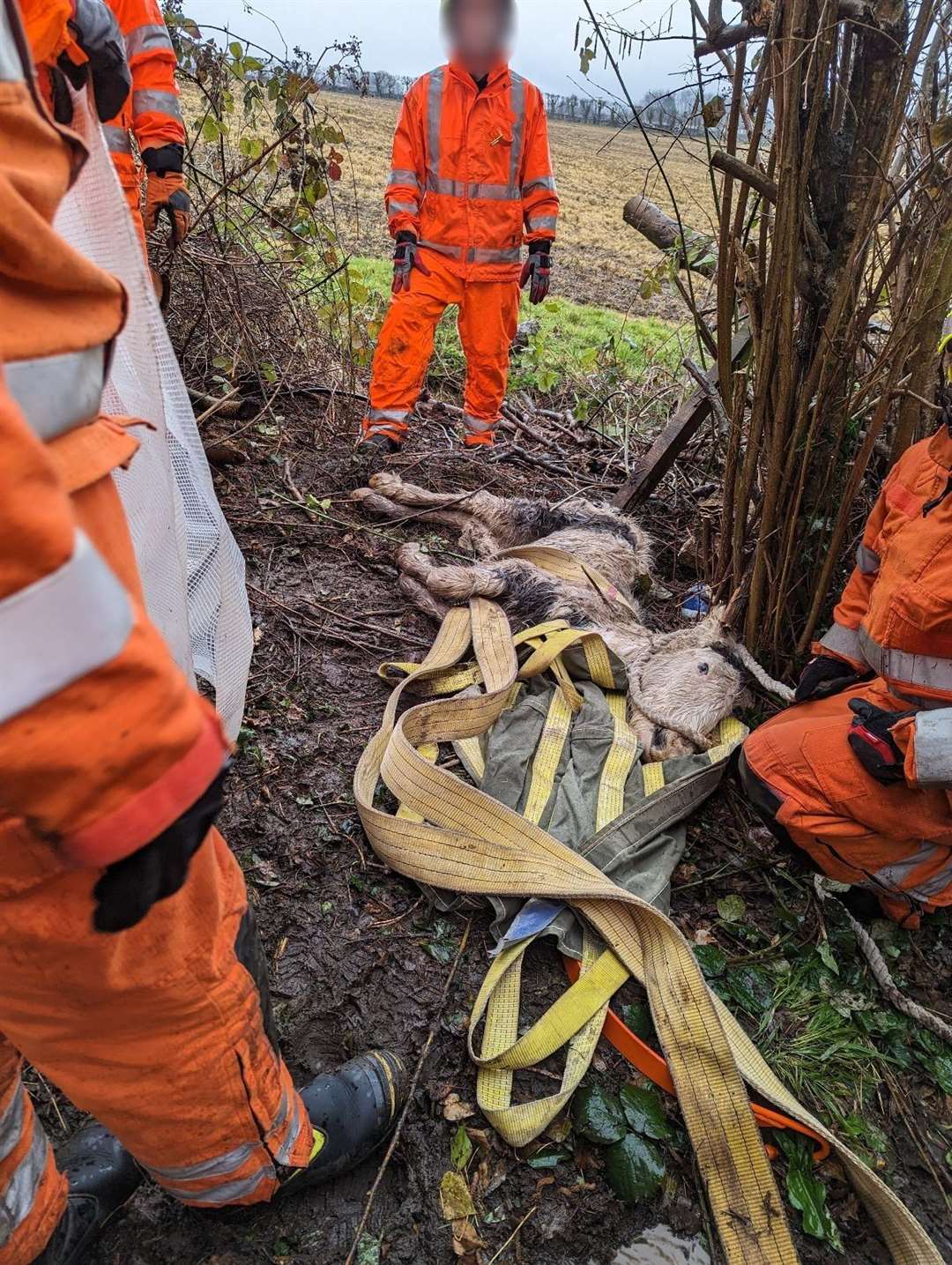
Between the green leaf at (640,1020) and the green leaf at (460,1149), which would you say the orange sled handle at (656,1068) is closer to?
the green leaf at (640,1020)

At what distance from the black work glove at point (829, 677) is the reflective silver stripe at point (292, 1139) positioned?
200 cm

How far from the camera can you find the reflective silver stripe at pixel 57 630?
0.70 metres

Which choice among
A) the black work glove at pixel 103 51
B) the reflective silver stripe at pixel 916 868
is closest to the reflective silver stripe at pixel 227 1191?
the reflective silver stripe at pixel 916 868

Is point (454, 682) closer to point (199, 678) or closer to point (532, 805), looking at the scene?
point (532, 805)

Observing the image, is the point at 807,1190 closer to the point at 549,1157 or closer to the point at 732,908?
the point at 549,1157

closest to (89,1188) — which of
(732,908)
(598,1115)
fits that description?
(598,1115)

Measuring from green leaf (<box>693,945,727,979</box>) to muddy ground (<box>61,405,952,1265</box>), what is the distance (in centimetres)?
9

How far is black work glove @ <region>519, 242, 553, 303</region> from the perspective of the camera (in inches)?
191

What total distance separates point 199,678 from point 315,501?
154 cm

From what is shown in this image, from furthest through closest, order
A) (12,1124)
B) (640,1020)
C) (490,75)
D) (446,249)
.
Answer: (446,249) < (490,75) < (640,1020) < (12,1124)

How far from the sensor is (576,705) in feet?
9.36

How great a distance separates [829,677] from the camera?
2561mm

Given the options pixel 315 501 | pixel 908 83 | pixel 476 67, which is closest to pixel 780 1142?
pixel 908 83

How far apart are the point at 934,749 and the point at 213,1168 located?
1.90 meters
